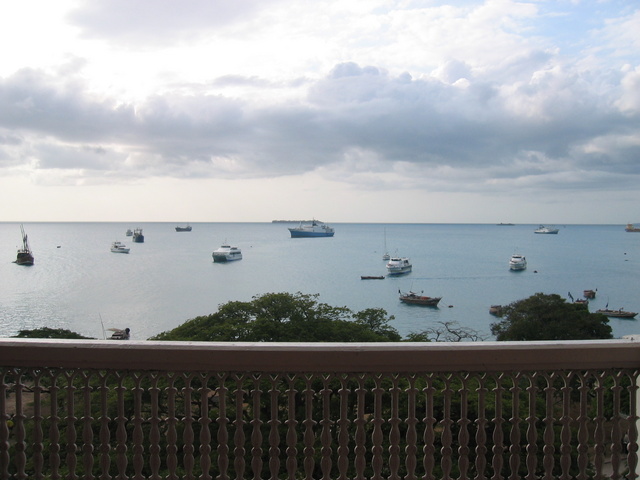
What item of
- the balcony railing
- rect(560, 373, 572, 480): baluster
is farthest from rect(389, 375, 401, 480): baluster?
rect(560, 373, 572, 480): baluster

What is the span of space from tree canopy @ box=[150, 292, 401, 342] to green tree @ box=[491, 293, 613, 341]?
408 inches

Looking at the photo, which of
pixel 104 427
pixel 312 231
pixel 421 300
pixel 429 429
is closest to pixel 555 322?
pixel 429 429

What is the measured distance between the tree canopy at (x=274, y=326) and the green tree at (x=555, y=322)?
10364mm

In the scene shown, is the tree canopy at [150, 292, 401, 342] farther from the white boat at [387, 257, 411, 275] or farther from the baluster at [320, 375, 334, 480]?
the white boat at [387, 257, 411, 275]

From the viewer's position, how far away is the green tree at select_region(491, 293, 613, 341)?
20.6 m

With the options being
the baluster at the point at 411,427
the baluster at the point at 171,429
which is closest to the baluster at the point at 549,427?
the baluster at the point at 411,427

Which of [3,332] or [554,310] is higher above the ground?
[554,310]

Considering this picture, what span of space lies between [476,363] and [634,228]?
725 feet

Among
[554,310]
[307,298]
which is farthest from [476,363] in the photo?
[554,310]

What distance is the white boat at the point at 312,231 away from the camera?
535ft

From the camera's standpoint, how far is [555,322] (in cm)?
2141

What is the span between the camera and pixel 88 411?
2254 millimetres

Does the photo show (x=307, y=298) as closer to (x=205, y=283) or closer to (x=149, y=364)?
(x=149, y=364)

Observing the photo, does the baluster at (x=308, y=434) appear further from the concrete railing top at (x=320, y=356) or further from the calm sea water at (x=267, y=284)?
the calm sea water at (x=267, y=284)
